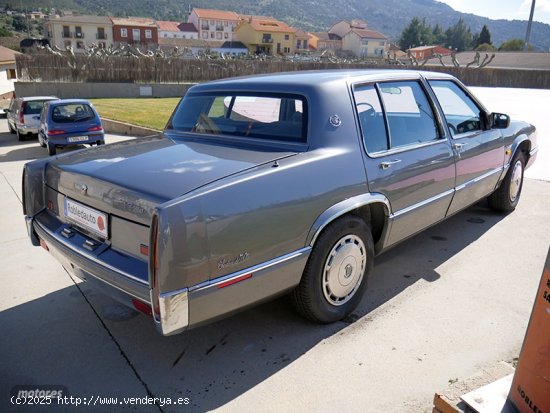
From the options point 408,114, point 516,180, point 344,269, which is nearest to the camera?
point 344,269

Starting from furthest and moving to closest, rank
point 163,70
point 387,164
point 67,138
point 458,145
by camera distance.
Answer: point 163,70, point 67,138, point 458,145, point 387,164

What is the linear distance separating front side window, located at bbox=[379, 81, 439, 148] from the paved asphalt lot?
125cm

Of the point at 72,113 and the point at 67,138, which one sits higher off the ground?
the point at 72,113

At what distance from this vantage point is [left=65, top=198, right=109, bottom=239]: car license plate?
2.76 metres

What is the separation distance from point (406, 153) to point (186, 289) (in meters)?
2.17

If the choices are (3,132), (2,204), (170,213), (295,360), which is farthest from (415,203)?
(3,132)

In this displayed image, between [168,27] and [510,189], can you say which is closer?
[510,189]

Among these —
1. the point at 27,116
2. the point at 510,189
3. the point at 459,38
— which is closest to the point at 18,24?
the point at 27,116

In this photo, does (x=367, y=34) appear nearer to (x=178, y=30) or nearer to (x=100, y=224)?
(x=178, y=30)

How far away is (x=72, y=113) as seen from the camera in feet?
36.3

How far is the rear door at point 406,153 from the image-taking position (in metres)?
3.38

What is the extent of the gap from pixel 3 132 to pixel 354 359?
619 inches

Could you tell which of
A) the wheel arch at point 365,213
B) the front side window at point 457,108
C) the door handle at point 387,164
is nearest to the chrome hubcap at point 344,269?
the wheel arch at point 365,213

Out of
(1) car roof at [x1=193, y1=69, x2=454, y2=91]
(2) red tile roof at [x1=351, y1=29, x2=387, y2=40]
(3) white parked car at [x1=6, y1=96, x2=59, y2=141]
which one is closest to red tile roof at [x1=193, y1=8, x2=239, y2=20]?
(2) red tile roof at [x1=351, y1=29, x2=387, y2=40]
